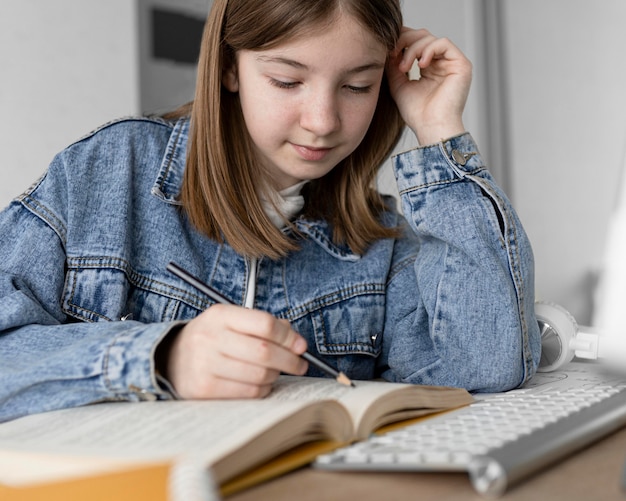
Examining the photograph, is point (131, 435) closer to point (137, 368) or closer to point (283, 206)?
point (137, 368)

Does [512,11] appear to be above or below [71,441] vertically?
above

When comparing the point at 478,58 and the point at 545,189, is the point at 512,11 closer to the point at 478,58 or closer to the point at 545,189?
the point at 478,58

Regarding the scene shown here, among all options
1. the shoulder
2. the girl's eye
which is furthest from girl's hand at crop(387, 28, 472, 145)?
the shoulder

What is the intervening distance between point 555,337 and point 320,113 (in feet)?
1.46

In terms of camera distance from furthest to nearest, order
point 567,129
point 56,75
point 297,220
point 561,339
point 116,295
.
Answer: point 567,129 < point 56,75 < point 297,220 < point 561,339 < point 116,295

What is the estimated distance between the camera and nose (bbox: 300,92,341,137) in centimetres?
98

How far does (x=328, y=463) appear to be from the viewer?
52 centimetres

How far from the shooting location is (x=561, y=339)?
105 centimetres

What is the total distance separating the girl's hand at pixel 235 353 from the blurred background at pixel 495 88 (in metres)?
1.35

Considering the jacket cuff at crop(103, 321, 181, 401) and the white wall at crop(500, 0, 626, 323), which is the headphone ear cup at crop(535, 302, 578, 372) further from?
the white wall at crop(500, 0, 626, 323)

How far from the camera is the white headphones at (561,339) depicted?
1.04m

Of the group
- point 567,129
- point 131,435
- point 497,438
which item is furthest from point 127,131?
point 567,129

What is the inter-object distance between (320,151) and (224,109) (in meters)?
0.18

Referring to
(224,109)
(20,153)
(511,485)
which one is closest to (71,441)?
(511,485)
